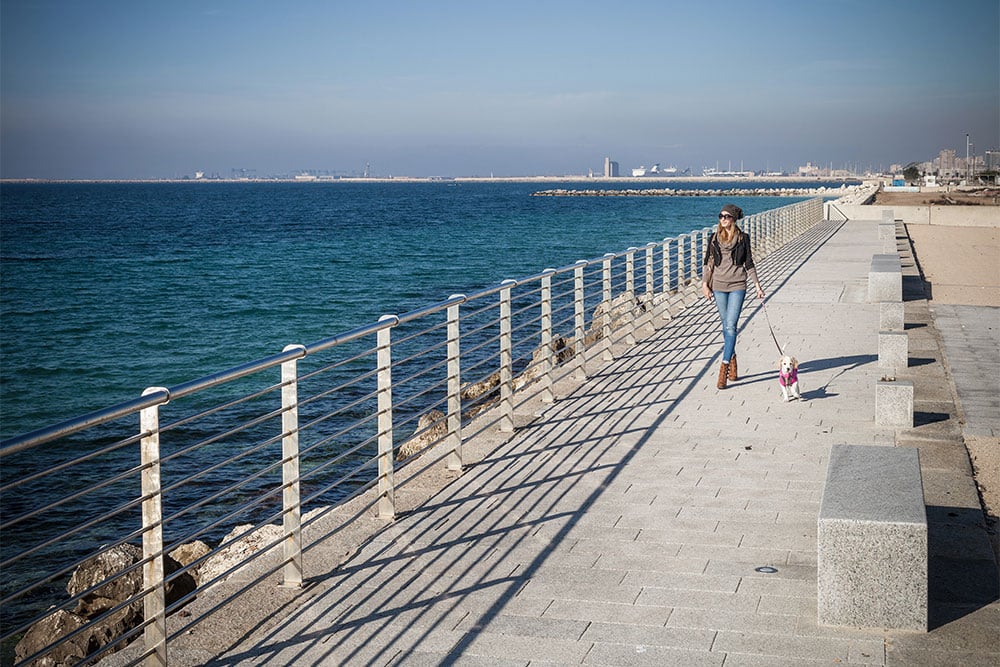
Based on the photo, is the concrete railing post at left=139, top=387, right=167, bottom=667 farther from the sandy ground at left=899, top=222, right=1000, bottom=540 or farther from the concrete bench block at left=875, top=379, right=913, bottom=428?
the concrete bench block at left=875, top=379, right=913, bottom=428

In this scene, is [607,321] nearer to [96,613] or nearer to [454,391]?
[454,391]

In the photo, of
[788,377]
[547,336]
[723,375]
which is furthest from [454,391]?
[723,375]

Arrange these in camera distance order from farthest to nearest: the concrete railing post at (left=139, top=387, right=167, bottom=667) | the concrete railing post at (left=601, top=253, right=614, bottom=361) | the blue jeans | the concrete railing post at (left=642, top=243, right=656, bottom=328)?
the concrete railing post at (left=642, top=243, right=656, bottom=328)
the concrete railing post at (left=601, top=253, right=614, bottom=361)
the blue jeans
the concrete railing post at (left=139, top=387, right=167, bottom=667)

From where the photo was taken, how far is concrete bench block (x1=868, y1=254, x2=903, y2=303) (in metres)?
17.3

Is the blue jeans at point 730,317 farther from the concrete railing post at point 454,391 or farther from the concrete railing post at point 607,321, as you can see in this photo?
the concrete railing post at point 454,391

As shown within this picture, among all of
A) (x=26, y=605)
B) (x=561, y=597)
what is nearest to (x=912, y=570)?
(x=561, y=597)

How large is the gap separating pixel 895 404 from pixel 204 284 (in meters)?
42.9

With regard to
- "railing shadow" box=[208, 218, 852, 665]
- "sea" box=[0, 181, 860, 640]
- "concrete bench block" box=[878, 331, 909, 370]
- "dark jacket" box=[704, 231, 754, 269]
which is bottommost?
"sea" box=[0, 181, 860, 640]

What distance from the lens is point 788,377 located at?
1041cm

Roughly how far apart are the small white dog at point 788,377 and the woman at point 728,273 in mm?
810

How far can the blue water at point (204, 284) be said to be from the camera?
2805cm

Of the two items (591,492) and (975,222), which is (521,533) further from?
(975,222)

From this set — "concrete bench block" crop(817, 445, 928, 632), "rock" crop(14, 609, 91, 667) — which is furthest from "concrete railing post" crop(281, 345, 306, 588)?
"rock" crop(14, 609, 91, 667)

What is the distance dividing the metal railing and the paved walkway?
49 cm
